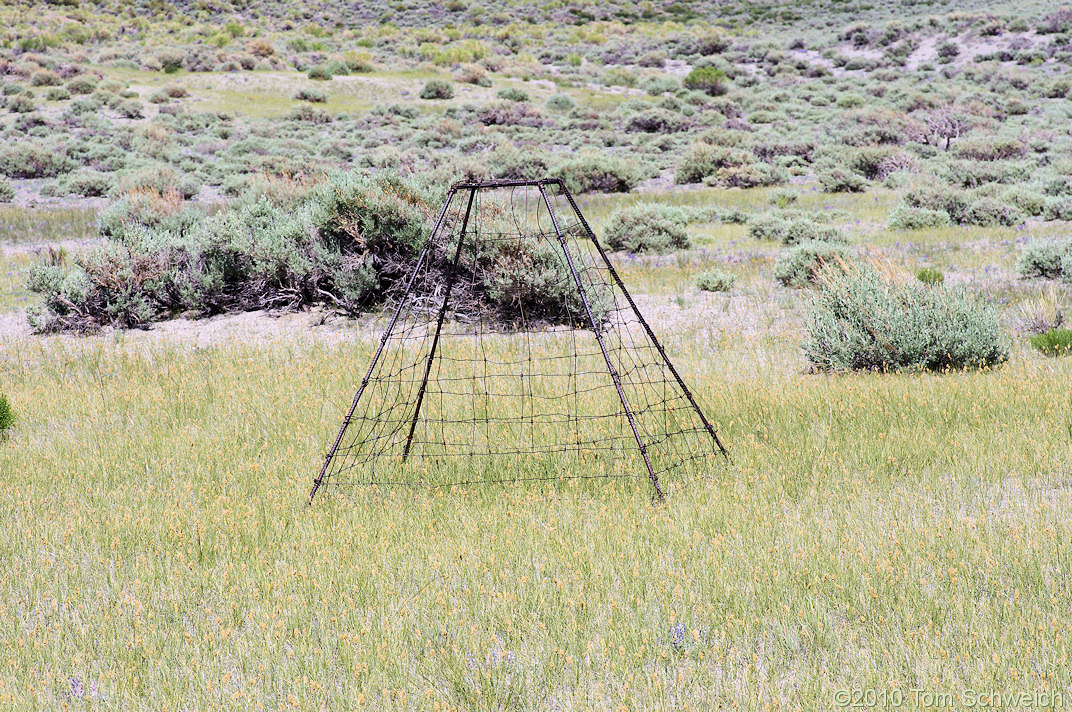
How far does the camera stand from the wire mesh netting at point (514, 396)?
523 centimetres

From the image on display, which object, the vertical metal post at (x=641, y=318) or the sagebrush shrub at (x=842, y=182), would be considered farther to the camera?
the sagebrush shrub at (x=842, y=182)

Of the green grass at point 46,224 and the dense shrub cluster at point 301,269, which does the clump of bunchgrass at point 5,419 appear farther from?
the green grass at point 46,224

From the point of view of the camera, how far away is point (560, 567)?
3.83 metres

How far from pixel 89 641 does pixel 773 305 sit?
9.50 m

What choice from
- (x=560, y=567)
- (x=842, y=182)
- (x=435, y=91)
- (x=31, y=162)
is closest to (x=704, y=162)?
(x=842, y=182)

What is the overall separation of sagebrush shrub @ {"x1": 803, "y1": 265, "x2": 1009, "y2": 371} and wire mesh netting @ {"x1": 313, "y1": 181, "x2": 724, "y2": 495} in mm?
1707

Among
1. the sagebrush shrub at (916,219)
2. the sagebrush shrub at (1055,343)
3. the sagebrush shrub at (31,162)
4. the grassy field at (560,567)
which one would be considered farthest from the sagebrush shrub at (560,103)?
the grassy field at (560,567)

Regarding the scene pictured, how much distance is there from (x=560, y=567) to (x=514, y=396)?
129 inches

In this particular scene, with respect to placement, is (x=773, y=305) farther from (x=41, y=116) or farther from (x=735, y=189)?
(x=41, y=116)

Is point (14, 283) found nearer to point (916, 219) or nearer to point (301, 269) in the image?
point (301, 269)

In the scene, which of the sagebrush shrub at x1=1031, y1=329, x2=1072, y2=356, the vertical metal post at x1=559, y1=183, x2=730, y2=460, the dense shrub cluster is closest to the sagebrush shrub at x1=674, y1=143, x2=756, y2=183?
the dense shrub cluster

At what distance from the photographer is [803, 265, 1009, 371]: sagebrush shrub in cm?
719

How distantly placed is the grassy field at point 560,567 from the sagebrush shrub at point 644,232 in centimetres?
943

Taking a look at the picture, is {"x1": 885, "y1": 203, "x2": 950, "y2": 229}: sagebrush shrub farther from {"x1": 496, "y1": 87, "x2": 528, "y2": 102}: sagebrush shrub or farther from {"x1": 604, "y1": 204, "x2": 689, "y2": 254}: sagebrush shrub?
{"x1": 496, "y1": 87, "x2": 528, "y2": 102}: sagebrush shrub
